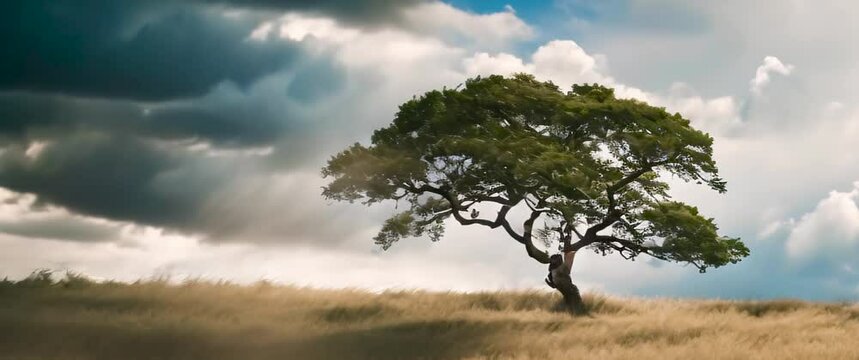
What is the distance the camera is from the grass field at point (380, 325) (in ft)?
61.7

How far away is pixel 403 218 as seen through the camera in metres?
29.5

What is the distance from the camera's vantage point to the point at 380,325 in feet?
81.4

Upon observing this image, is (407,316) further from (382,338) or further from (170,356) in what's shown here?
(170,356)

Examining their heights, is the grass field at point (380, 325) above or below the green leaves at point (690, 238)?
below

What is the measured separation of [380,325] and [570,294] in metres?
7.27

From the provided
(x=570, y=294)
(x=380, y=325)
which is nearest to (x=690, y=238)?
(x=570, y=294)

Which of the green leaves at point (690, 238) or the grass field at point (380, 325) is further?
the green leaves at point (690, 238)

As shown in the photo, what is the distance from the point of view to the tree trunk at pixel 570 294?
28.5 meters

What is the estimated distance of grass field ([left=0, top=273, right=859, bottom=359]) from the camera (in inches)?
740

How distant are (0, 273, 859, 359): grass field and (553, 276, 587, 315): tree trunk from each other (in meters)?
0.57

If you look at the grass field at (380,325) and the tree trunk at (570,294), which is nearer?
the grass field at (380,325)

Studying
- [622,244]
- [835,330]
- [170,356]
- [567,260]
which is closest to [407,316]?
[567,260]

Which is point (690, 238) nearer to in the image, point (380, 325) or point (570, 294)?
point (570, 294)

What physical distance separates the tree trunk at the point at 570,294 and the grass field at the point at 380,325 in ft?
1.88
